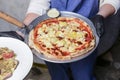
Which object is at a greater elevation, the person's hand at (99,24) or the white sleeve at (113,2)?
the white sleeve at (113,2)

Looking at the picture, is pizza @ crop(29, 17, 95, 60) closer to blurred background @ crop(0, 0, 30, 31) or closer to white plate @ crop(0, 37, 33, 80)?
white plate @ crop(0, 37, 33, 80)

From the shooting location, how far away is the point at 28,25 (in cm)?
109

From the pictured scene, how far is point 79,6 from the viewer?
44.8 inches

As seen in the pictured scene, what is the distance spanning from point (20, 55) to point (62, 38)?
0.17 meters

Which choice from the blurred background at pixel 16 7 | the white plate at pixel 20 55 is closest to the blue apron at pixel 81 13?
the white plate at pixel 20 55

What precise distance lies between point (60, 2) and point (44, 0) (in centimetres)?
7

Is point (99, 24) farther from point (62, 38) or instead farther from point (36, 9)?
point (36, 9)

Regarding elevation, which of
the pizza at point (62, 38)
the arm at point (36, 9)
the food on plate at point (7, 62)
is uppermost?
the arm at point (36, 9)

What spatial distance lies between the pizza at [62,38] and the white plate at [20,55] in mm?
36

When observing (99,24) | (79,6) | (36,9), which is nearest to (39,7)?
(36,9)

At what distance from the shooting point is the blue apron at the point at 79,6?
1.12m

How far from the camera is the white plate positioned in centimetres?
93

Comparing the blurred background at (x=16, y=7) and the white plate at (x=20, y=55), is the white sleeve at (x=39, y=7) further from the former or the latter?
the blurred background at (x=16, y=7)

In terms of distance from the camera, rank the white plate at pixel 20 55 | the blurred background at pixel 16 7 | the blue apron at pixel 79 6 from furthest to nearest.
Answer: the blurred background at pixel 16 7, the blue apron at pixel 79 6, the white plate at pixel 20 55
